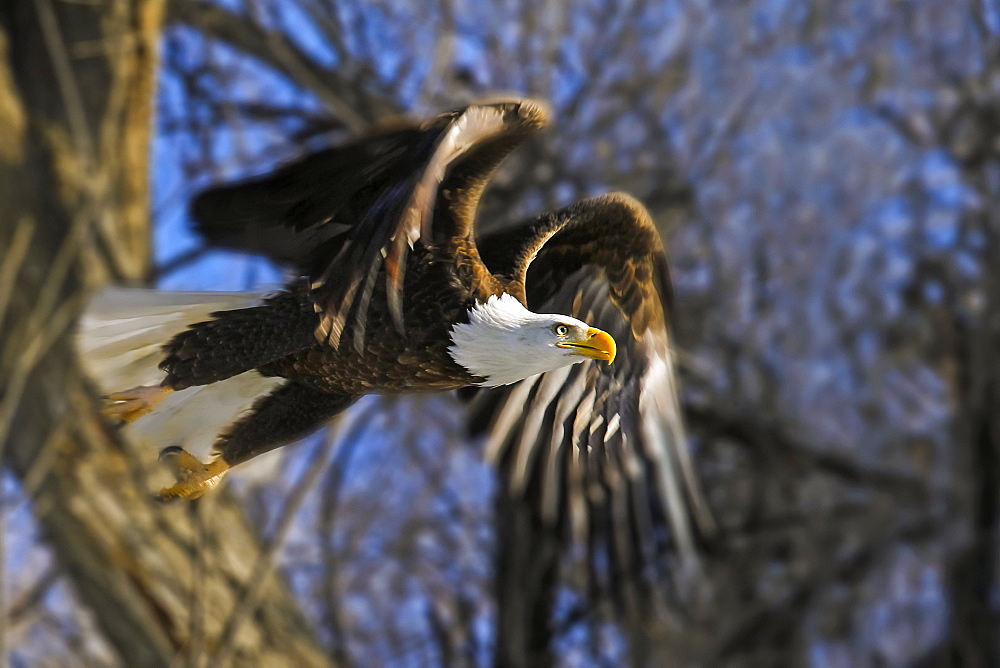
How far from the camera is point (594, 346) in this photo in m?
1.44

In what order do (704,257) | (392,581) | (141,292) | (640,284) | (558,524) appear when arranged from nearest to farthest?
(141,292) < (640,284) < (558,524) < (704,257) < (392,581)

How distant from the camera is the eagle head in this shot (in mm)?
1366

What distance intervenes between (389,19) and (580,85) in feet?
3.07

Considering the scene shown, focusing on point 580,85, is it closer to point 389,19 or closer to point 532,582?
point 389,19

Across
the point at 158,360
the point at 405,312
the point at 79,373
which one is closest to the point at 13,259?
the point at 79,373

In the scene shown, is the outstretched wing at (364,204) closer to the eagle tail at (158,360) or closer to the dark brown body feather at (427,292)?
the dark brown body feather at (427,292)

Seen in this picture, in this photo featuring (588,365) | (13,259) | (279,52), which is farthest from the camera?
(279,52)

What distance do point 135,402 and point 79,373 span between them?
2.42 metres

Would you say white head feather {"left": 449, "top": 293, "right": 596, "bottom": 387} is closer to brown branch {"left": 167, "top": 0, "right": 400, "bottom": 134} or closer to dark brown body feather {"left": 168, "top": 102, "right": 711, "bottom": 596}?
dark brown body feather {"left": 168, "top": 102, "right": 711, "bottom": 596}

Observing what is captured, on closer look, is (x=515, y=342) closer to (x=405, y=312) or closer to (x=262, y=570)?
(x=405, y=312)

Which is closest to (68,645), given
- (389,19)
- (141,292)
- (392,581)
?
(392,581)

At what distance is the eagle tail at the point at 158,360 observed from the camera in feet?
5.50

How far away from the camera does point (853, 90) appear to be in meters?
4.31

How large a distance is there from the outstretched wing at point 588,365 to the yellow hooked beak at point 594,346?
15 cm
